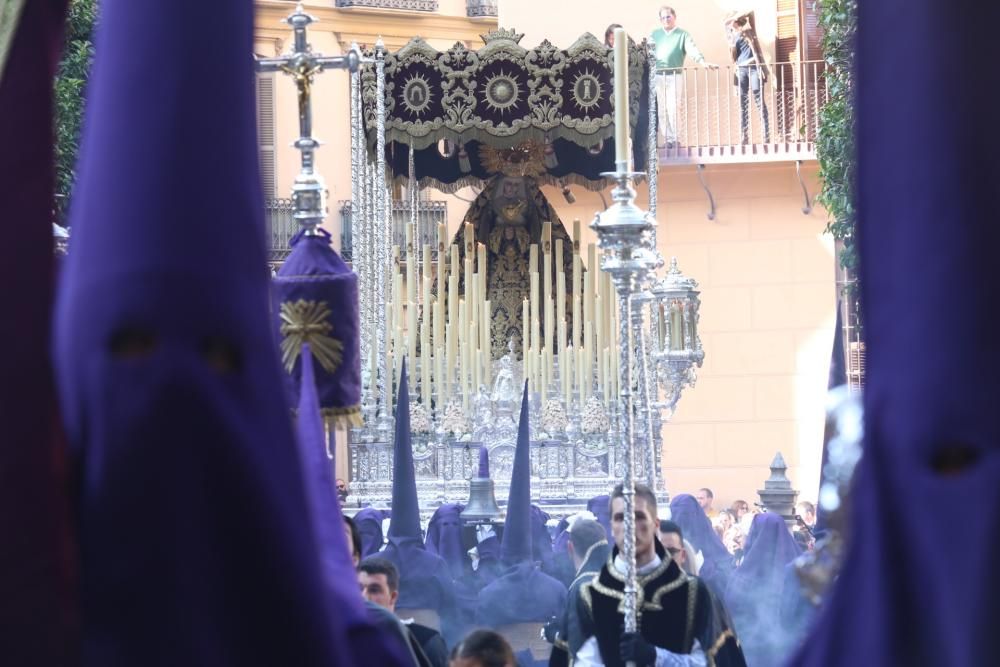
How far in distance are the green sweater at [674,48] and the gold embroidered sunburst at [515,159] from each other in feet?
13.9

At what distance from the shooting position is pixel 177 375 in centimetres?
195

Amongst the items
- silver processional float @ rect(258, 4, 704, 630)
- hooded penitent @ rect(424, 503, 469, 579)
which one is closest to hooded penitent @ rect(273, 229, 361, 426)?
hooded penitent @ rect(424, 503, 469, 579)

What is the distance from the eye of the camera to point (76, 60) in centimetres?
1163

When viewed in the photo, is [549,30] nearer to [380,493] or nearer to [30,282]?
[380,493]

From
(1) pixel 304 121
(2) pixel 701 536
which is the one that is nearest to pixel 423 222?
(2) pixel 701 536

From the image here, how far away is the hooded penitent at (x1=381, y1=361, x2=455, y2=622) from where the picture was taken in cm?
753

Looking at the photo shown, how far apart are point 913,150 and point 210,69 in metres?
0.78

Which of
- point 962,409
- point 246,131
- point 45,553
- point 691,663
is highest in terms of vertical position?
point 246,131

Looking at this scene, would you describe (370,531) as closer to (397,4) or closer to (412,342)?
(412,342)

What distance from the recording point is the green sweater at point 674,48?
658 inches

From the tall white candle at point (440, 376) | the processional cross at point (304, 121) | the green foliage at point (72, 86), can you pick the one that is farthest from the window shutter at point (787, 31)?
the processional cross at point (304, 121)

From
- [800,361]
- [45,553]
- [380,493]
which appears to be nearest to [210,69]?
[45,553]

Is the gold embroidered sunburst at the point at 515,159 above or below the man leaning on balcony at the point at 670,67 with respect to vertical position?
below

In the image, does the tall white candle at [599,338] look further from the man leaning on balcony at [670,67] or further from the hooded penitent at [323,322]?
the hooded penitent at [323,322]
